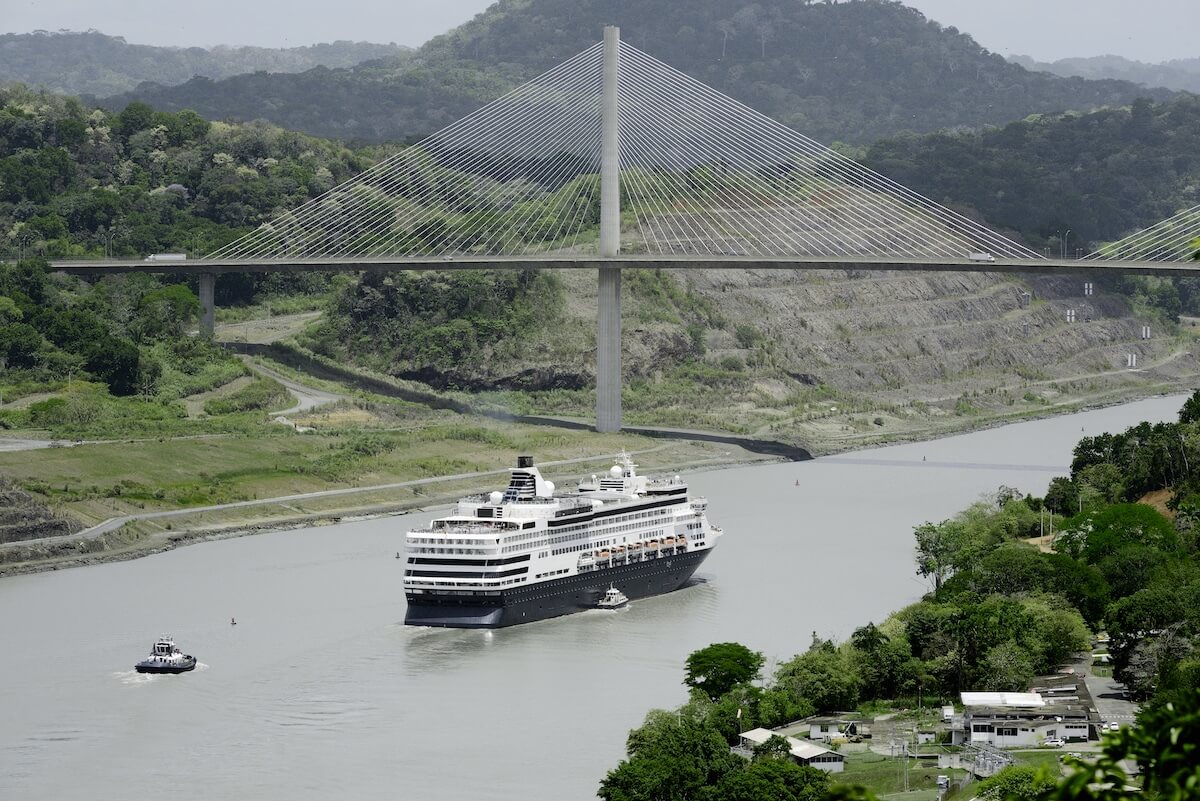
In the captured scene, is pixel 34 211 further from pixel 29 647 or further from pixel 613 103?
pixel 29 647

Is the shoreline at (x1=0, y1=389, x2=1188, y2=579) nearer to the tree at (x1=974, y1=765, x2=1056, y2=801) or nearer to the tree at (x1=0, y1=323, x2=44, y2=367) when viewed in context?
the tree at (x1=0, y1=323, x2=44, y2=367)

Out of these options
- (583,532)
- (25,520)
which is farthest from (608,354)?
(583,532)

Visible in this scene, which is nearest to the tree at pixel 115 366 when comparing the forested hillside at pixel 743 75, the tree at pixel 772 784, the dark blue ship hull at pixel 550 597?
the dark blue ship hull at pixel 550 597

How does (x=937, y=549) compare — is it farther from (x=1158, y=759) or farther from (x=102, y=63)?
(x=102, y=63)

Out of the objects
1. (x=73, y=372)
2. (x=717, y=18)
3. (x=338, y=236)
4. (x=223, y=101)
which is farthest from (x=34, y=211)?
(x=717, y=18)

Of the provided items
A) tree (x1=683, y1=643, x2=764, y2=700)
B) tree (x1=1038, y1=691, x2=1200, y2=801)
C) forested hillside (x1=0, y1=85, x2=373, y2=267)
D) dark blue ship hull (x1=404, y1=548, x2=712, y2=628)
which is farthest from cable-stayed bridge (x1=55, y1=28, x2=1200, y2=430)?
tree (x1=1038, y1=691, x2=1200, y2=801)

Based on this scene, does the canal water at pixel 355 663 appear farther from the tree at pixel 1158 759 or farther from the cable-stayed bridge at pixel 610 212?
the cable-stayed bridge at pixel 610 212
